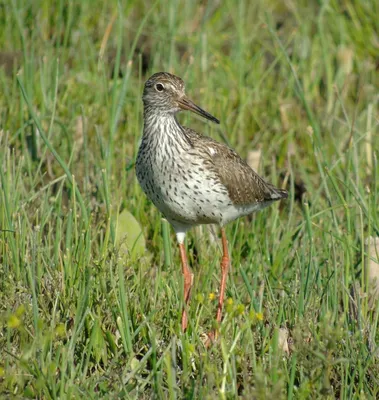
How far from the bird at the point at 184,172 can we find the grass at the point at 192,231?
0.77ft

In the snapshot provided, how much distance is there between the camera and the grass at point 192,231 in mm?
3943

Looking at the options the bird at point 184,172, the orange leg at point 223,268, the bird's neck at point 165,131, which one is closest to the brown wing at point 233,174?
the bird at point 184,172

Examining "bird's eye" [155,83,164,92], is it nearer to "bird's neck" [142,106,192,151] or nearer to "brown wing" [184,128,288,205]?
"bird's neck" [142,106,192,151]

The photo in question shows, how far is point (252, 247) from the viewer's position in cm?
573

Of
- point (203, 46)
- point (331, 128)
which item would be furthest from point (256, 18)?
point (331, 128)

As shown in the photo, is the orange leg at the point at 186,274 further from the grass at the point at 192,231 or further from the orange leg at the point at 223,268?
the orange leg at the point at 223,268

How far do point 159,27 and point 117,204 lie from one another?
2572 mm

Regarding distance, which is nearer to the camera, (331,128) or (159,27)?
(331,128)

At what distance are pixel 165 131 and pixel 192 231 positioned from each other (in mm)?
1040

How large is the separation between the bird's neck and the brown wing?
14 cm

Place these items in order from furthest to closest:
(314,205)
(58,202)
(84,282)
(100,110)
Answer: (100,110)
(314,205)
(58,202)
(84,282)

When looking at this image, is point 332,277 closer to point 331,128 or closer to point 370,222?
point 370,222

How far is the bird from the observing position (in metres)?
5.05

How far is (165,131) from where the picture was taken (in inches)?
203
